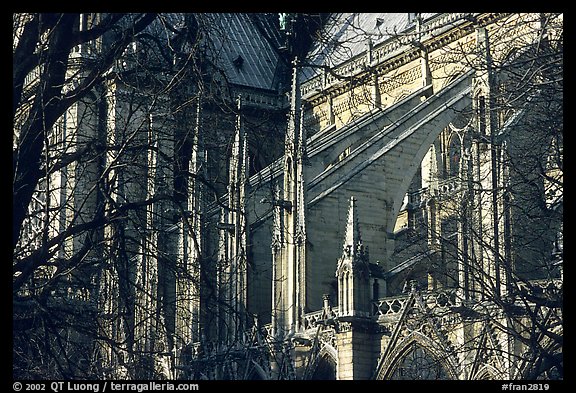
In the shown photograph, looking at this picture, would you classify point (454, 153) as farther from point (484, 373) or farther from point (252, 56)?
point (252, 56)

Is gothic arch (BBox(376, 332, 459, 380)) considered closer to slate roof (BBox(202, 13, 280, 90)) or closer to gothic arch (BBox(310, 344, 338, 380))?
gothic arch (BBox(310, 344, 338, 380))

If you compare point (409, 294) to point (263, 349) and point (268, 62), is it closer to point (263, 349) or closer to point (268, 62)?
point (263, 349)

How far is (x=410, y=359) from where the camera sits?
97.0ft

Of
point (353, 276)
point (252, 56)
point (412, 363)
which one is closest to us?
point (412, 363)

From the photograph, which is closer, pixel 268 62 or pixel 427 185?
pixel 427 185

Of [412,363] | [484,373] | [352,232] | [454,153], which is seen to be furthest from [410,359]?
[454,153]

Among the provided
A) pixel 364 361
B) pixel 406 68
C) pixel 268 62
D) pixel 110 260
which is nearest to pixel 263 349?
pixel 364 361

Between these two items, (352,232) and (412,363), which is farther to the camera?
(352,232)

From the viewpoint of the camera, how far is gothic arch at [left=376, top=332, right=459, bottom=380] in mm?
28391

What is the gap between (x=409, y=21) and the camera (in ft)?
145

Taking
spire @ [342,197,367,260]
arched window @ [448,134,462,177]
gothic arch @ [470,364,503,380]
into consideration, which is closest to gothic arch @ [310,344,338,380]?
spire @ [342,197,367,260]
